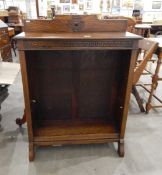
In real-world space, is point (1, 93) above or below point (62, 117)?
above

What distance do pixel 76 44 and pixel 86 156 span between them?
908 mm

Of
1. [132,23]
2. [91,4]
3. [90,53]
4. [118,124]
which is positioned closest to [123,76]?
[90,53]

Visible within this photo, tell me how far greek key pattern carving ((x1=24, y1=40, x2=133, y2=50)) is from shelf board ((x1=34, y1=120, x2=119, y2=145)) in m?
0.72

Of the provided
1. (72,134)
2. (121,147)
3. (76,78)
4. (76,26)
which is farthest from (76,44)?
(121,147)

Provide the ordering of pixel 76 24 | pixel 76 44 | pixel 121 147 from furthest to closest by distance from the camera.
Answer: pixel 121 147 < pixel 76 24 < pixel 76 44

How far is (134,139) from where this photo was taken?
1758 mm

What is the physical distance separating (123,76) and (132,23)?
131 inches

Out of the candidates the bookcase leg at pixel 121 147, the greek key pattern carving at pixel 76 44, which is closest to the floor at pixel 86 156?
the bookcase leg at pixel 121 147

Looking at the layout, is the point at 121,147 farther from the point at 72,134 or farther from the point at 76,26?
the point at 76,26

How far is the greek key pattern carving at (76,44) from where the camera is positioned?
114 cm

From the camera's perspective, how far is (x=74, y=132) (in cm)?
157

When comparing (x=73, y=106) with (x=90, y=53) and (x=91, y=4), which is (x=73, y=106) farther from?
(x=91, y=4)

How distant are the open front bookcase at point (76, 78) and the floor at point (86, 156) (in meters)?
0.11

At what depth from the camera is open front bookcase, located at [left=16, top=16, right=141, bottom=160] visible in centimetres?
118
